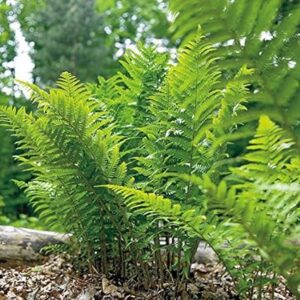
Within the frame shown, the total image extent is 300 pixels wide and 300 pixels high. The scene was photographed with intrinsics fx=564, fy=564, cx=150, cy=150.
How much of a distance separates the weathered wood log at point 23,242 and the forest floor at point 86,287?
0.49 feet

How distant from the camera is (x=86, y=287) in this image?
1.87 meters

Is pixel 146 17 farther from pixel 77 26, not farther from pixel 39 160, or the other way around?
pixel 39 160

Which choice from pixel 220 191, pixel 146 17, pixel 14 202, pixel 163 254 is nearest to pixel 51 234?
pixel 163 254

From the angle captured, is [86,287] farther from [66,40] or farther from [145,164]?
[66,40]

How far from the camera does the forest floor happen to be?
5.85 feet

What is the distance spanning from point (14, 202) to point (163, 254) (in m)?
4.43

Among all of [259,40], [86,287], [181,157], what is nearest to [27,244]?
[86,287]

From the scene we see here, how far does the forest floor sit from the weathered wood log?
0.15 m

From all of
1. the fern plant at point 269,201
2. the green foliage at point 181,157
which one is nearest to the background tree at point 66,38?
the green foliage at point 181,157

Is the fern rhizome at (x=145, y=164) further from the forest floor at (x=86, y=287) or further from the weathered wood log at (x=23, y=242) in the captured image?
the weathered wood log at (x=23, y=242)

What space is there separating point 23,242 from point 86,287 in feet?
2.14

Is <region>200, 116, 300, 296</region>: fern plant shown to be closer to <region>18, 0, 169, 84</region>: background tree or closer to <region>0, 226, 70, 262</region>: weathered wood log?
<region>0, 226, 70, 262</region>: weathered wood log

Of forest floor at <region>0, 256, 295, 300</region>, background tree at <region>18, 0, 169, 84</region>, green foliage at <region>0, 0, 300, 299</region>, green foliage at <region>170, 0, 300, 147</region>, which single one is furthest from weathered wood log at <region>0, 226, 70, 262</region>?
background tree at <region>18, 0, 169, 84</region>

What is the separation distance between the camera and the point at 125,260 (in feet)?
6.12
